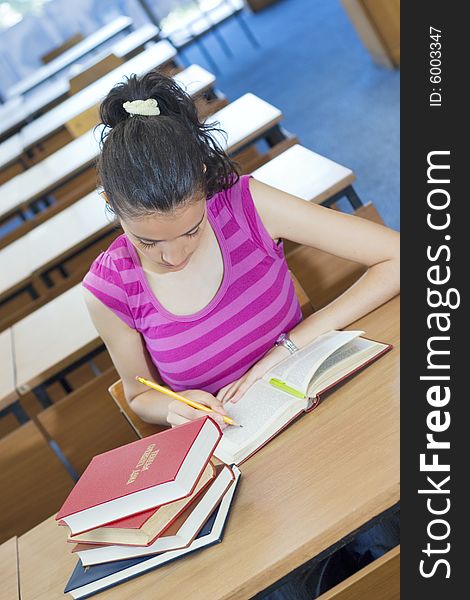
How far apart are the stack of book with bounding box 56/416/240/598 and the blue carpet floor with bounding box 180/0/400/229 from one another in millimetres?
2557

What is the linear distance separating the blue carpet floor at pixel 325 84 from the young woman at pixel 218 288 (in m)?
2.00

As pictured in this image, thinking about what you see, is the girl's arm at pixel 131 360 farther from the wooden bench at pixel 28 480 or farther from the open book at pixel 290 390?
the wooden bench at pixel 28 480

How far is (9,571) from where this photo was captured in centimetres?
172

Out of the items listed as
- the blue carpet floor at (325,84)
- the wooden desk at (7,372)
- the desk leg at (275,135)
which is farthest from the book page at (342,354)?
the blue carpet floor at (325,84)

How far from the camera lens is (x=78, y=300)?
2887 millimetres

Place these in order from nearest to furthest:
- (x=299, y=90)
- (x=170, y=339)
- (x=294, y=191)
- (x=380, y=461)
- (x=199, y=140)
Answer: (x=380, y=461)
(x=199, y=140)
(x=170, y=339)
(x=294, y=191)
(x=299, y=90)

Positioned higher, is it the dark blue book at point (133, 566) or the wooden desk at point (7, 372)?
the dark blue book at point (133, 566)

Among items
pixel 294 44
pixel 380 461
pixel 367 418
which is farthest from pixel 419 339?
pixel 294 44

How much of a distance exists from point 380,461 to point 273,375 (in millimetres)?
361

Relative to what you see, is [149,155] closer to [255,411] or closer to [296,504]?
[255,411]

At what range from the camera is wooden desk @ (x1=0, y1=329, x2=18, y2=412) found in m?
2.60

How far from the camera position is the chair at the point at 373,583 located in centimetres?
118

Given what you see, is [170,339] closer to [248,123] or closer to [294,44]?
[248,123]

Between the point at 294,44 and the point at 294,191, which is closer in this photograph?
the point at 294,191
